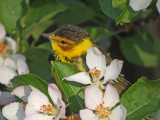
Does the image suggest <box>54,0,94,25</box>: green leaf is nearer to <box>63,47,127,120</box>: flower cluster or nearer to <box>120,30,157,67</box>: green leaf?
<box>120,30,157,67</box>: green leaf

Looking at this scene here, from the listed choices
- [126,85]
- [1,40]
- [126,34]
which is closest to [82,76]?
[126,85]

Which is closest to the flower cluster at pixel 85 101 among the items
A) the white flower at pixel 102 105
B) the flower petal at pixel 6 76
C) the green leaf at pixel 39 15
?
the white flower at pixel 102 105

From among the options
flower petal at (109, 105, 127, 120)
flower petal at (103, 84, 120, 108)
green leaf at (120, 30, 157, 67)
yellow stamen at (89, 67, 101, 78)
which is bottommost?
green leaf at (120, 30, 157, 67)

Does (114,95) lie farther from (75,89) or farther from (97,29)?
(97,29)

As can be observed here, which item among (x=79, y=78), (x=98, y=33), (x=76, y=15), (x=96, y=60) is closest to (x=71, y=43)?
(x=98, y=33)

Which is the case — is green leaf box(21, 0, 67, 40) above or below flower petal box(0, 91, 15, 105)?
above

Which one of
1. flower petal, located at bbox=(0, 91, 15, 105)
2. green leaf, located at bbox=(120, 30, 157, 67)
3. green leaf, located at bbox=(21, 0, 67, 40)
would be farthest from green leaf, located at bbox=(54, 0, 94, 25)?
flower petal, located at bbox=(0, 91, 15, 105)
